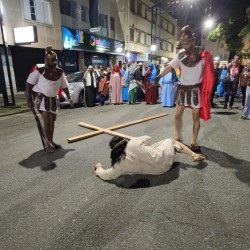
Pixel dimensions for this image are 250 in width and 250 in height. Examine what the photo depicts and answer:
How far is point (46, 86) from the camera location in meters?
4.56

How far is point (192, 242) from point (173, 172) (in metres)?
1.50

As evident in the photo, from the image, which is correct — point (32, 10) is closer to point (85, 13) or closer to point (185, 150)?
point (85, 13)

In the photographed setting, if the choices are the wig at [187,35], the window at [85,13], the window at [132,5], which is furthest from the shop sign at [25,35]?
the window at [132,5]

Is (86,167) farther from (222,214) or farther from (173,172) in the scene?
(222,214)

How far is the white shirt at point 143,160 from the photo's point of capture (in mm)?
3109

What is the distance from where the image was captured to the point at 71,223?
101 inches

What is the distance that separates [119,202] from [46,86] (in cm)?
275

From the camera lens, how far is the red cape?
4.14 m

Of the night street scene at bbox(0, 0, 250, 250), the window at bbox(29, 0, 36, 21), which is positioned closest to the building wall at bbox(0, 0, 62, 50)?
the window at bbox(29, 0, 36, 21)

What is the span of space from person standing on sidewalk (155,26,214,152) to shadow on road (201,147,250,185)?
286mm

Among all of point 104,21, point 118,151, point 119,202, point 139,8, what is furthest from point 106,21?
point 119,202

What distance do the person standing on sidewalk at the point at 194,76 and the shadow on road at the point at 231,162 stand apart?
29 cm

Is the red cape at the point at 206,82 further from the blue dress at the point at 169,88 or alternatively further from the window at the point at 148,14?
the window at the point at 148,14

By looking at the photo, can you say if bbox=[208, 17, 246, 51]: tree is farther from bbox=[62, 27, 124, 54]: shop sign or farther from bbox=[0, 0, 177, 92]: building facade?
bbox=[62, 27, 124, 54]: shop sign
